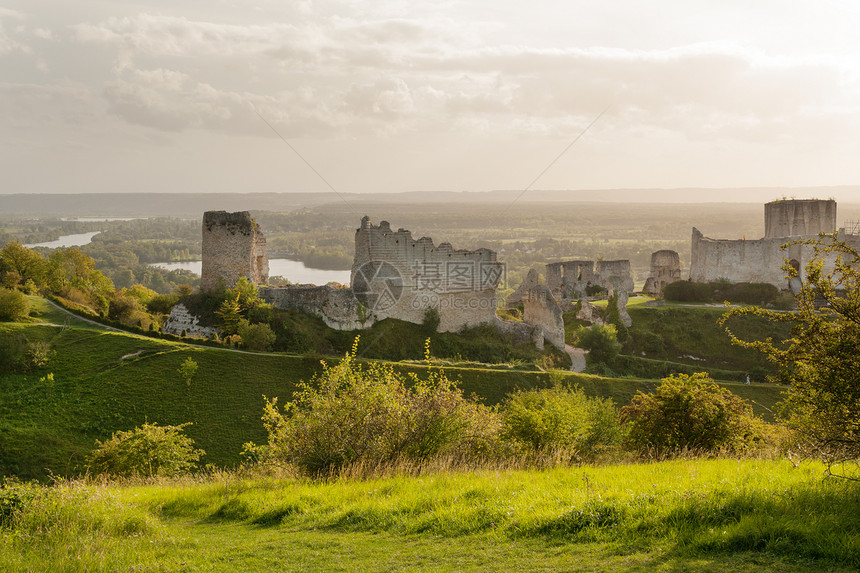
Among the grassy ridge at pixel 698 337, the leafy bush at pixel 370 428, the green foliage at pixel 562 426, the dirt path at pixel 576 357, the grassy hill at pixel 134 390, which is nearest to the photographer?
the leafy bush at pixel 370 428

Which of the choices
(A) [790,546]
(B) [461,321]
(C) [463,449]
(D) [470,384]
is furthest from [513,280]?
(A) [790,546]

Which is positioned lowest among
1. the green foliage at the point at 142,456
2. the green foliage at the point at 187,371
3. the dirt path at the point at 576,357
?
the dirt path at the point at 576,357

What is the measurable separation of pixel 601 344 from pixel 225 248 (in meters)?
21.1

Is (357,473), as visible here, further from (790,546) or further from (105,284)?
(105,284)

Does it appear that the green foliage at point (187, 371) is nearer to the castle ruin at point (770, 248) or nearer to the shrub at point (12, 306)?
the shrub at point (12, 306)

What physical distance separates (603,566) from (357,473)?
546 centimetres

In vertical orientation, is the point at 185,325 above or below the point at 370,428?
below

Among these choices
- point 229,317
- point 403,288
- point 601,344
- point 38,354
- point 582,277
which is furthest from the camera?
Answer: point 582,277

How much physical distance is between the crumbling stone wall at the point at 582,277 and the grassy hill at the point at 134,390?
17.9m

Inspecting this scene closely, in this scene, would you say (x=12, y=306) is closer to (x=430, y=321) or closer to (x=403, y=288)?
(x=403, y=288)

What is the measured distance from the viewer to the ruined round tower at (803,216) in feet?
167

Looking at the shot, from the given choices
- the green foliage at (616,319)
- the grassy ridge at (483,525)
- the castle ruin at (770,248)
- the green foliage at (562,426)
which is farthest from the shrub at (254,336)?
the castle ruin at (770,248)

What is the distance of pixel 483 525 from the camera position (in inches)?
349

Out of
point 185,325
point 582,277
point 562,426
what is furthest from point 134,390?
point 582,277
